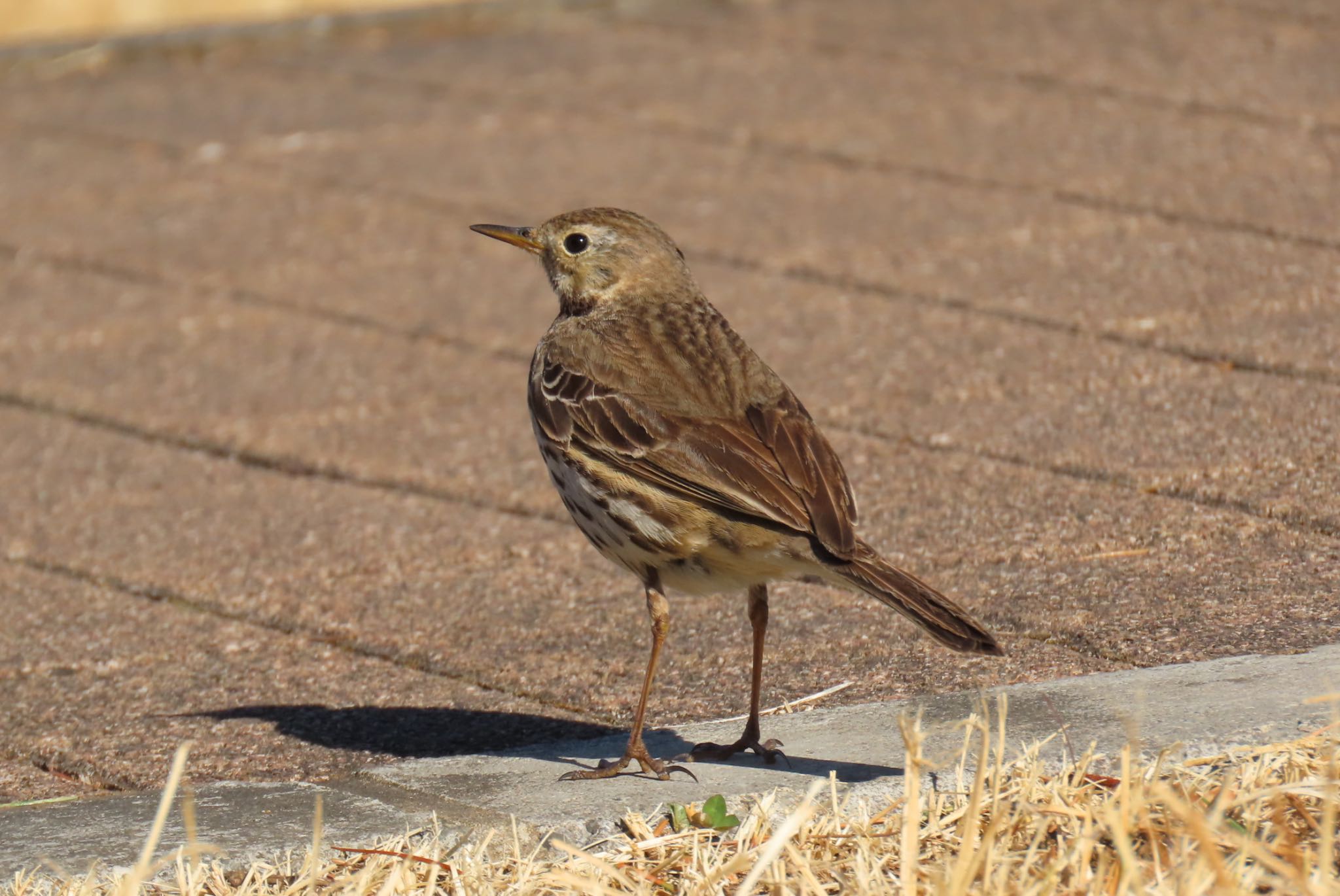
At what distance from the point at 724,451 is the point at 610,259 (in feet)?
3.42

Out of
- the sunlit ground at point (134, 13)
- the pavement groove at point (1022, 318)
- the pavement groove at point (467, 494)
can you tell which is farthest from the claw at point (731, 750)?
the sunlit ground at point (134, 13)

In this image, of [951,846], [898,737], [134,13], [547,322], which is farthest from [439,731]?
[134,13]

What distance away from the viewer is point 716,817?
428 cm

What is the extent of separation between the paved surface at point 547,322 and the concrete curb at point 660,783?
0.95 feet

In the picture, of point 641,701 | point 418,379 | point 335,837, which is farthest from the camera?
point 418,379

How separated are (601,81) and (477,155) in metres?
1.40

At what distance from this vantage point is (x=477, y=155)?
10727mm

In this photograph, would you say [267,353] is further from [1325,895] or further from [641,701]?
[1325,895]

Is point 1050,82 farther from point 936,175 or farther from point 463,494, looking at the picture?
point 463,494

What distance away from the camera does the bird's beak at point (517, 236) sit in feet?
19.3

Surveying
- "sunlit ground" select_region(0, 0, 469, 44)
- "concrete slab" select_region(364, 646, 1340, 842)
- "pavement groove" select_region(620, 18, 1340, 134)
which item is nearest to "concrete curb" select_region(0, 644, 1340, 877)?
"concrete slab" select_region(364, 646, 1340, 842)

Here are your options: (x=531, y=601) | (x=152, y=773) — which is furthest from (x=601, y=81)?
(x=152, y=773)

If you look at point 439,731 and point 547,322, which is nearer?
point 439,731

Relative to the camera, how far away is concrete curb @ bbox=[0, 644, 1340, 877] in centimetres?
431
